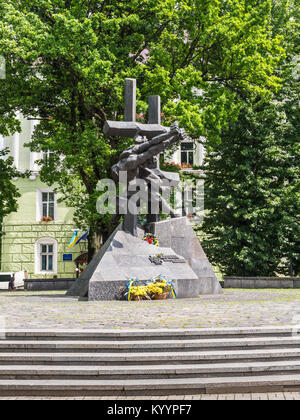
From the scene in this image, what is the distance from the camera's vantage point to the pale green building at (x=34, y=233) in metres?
33.7

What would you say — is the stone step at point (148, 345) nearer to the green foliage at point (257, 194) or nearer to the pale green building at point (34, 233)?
the green foliage at point (257, 194)

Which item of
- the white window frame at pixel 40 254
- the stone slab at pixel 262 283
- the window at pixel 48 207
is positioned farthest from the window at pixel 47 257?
the stone slab at pixel 262 283

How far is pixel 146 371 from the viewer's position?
631 centimetres

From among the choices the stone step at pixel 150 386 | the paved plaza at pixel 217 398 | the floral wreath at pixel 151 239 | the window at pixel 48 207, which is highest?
the window at pixel 48 207

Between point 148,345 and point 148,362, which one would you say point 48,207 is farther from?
point 148,362

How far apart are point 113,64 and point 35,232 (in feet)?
55.7

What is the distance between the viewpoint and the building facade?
1328 inches

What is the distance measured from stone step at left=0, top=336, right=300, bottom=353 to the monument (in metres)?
5.99

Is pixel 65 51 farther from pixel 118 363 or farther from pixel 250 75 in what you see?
pixel 118 363

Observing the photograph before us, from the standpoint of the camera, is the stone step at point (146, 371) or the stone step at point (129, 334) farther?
the stone step at point (129, 334)

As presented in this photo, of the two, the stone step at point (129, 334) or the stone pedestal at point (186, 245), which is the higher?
the stone pedestal at point (186, 245)

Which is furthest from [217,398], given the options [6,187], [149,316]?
[6,187]

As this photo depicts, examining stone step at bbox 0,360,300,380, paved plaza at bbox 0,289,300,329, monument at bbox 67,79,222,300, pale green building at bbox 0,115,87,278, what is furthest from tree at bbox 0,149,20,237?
stone step at bbox 0,360,300,380

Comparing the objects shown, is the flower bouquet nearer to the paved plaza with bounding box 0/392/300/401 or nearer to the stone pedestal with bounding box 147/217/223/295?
the stone pedestal with bounding box 147/217/223/295
